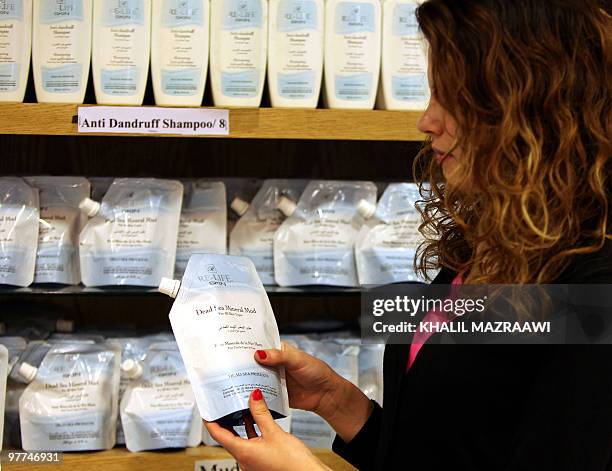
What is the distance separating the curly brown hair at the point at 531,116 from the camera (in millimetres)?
963

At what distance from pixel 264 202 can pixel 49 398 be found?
0.62 m

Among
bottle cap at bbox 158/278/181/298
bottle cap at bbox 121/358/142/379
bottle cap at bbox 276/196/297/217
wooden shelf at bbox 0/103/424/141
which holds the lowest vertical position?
bottle cap at bbox 121/358/142/379

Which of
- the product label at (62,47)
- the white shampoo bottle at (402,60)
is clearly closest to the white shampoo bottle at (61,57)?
the product label at (62,47)

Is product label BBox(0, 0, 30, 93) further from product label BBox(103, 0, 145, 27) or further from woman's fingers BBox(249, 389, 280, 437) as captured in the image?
woman's fingers BBox(249, 389, 280, 437)

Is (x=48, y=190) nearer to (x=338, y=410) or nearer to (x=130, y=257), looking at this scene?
(x=130, y=257)

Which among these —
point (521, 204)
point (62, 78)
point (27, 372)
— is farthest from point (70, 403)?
point (521, 204)

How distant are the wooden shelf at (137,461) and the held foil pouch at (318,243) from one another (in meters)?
0.38

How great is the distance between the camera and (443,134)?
3.59 ft

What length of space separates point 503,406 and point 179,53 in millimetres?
988

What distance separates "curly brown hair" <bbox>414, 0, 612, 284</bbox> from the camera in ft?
3.16

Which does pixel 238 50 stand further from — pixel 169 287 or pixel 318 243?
pixel 169 287

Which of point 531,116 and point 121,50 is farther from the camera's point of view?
point 121,50

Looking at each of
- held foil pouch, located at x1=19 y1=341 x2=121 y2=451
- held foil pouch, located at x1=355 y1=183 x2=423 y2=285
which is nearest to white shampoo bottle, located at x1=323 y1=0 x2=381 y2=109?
held foil pouch, located at x1=355 y1=183 x2=423 y2=285

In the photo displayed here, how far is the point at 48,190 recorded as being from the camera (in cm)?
179
